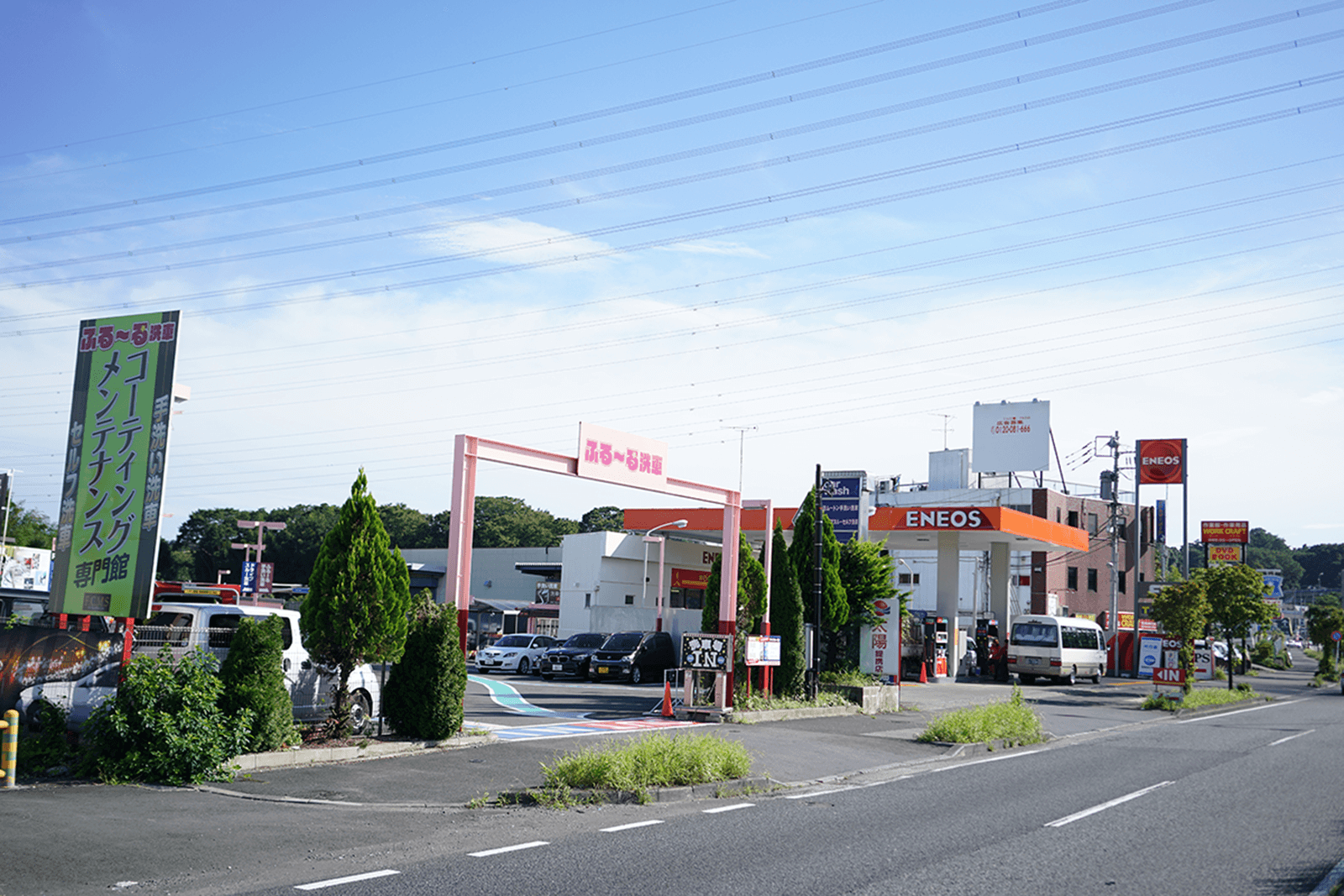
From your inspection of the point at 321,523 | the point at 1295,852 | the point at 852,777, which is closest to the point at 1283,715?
the point at 852,777

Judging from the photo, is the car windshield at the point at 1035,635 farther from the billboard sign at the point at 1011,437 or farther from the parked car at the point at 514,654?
the billboard sign at the point at 1011,437

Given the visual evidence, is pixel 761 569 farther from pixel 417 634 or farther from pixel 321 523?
pixel 321 523

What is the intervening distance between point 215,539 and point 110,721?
270 feet

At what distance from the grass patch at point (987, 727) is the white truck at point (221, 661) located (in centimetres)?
957

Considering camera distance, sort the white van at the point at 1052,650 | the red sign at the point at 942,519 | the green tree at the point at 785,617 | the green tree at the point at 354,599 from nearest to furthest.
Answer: the green tree at the point at 354,599 < the green tree at the point at 785,617 < the red sign at the point at 942,519 < the white van at the point at 1052,650

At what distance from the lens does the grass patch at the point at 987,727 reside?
61.6ft

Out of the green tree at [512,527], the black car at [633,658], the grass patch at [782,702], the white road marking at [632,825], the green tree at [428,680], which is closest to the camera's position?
the white road marking at [632,825]

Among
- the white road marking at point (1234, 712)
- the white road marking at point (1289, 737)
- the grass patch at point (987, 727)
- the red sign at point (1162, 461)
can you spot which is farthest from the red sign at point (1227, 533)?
the grass patch at point (987, 727)

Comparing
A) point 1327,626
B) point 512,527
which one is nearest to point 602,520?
point 512,527

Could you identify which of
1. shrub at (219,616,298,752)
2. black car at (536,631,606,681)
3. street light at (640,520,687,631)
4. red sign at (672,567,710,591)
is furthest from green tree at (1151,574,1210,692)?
shrub at (219,616,298,752)

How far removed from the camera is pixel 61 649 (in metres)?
12.7

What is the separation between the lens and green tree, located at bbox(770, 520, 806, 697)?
2320 cm

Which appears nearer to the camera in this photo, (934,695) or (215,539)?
(934,695)

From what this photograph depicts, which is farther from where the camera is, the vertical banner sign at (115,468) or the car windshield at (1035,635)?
the car windshield at (1035,635)
